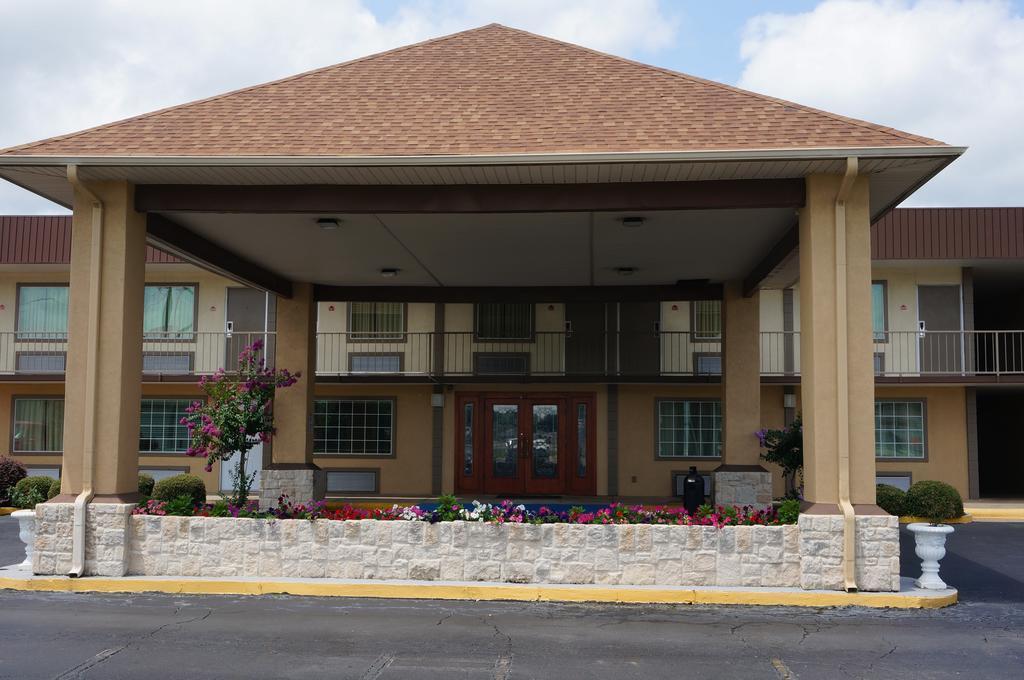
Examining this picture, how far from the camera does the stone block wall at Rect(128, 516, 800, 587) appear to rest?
10.6 meters

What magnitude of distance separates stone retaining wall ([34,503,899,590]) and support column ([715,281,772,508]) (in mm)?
7111

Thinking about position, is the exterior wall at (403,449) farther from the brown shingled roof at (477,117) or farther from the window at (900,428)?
the window at (900,428)

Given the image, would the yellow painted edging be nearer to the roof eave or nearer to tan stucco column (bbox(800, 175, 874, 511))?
tan stucco column (bbox(800, 175, 874, 511))

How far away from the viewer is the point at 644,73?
526 inches

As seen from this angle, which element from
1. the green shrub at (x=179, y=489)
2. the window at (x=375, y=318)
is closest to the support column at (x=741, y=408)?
the window at (x=375, y=318)

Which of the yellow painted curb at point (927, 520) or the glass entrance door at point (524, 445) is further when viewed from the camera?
the glass entrance door at point (524, 445)

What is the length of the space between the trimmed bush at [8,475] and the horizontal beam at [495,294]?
8.43m

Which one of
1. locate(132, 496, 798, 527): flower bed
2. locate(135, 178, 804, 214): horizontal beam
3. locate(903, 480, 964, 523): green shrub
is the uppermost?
locate(135, 178, 804, 214): horizontal beam

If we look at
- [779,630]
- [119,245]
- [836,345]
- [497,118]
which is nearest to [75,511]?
[119,245]

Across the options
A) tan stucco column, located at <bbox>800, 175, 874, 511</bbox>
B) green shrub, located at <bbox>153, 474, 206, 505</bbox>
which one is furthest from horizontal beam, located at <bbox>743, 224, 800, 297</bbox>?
green shrub, located at <bbox>153, 474, 206, 505</bbox>

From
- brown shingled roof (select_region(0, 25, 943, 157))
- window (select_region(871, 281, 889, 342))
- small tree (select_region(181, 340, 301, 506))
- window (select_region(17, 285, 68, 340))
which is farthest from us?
window (select_region(17, 285, 68, 340))

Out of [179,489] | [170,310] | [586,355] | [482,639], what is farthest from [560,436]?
[482,639]

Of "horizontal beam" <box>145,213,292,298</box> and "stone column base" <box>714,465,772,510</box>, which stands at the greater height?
"horizontal beam" <box>145,213,292,298</box>

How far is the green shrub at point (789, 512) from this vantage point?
36.0 ft
